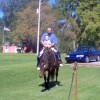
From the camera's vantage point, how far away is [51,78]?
1564 cm

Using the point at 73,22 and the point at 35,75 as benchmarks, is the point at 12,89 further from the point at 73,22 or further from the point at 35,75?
the point at 73,22

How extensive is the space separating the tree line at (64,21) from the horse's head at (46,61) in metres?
35.9

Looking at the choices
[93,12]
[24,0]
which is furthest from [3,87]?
[24,0]

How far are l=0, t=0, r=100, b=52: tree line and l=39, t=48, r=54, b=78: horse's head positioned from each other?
3588 centimetres

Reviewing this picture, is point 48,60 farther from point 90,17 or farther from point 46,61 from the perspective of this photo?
point 90,17

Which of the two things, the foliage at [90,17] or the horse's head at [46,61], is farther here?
the foliage at [90,17]

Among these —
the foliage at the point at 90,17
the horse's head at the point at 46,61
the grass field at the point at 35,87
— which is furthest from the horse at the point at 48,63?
the foliage at the point at 90,17

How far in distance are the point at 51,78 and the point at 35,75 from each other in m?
3.73

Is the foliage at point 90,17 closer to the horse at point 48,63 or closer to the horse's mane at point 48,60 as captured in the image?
the horse at point 48,63

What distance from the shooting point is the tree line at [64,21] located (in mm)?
53037

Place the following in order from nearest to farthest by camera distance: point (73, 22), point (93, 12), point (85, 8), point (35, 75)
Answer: point (35, 75)
point (93, 12)
point (85, 8)
point (73, 22)

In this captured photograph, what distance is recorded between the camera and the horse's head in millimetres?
13829

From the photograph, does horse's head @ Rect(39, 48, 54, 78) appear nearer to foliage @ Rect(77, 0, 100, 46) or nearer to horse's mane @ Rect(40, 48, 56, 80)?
horse's mane @ Rect(40, 48, 56, 80)

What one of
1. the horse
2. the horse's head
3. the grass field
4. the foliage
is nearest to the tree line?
the foliage
